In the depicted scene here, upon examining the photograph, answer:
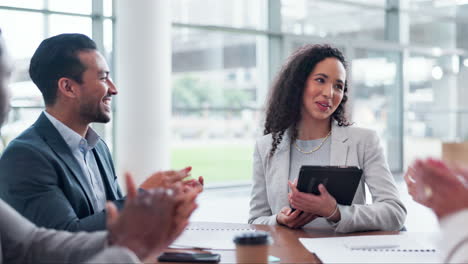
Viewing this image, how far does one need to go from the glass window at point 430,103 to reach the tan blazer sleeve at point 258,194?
7.08m

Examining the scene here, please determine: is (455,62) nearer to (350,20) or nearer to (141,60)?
(350,20)

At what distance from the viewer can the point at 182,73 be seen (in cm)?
822

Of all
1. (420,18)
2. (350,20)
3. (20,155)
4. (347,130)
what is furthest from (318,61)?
(420,18)

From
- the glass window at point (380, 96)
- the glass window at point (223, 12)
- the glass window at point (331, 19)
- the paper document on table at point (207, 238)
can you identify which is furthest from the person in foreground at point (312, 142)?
the glass window at point (380, 96)

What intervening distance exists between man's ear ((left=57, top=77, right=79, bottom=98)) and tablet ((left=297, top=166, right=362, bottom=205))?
1035 millimetres

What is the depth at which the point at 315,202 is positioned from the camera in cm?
216

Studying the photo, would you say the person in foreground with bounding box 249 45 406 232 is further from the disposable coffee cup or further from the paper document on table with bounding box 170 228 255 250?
the disposable coffee cup

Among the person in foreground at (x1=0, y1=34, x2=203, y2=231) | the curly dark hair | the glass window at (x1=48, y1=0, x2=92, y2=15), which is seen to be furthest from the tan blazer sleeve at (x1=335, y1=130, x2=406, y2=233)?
the glass window at (x1=48, y1=0, x2=92, y2=15)

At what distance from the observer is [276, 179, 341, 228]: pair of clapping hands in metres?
2.16

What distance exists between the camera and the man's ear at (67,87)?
7.73 ft

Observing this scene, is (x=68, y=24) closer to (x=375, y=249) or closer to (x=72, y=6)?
(x=72, y=6)

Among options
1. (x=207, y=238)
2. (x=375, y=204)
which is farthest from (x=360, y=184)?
(x=207, y=238)

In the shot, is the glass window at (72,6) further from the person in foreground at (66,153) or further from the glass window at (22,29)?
the person in foreground at (66,153)

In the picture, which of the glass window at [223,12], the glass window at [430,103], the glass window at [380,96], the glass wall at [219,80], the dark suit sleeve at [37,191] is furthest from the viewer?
the glass window at [430,103]
